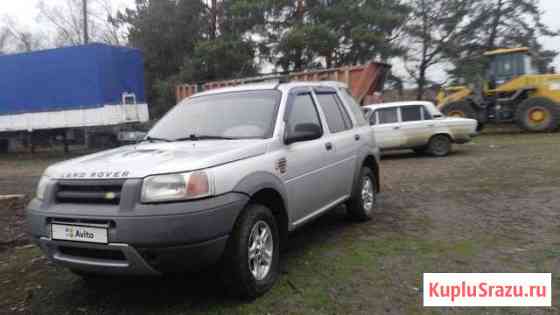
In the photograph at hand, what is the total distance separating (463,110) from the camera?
16.9 metres

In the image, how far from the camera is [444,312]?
316 cm

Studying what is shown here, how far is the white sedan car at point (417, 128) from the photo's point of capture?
1164 centimetres

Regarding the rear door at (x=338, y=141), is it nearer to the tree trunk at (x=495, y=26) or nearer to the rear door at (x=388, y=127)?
the rear door at (x=388, y=127)

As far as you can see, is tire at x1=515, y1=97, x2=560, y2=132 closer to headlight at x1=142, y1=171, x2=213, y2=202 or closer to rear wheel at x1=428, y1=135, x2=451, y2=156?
rear wheel at x1=428, y1=135, x2=451, y2=156

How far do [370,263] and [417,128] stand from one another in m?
8.33

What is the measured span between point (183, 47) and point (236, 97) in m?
20.3

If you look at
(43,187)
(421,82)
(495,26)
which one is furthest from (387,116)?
(495,26)

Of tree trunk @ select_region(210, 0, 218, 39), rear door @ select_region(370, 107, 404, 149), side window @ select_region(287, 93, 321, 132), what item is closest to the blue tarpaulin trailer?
tree trunk @ select_region(210, 0, 218, 39)

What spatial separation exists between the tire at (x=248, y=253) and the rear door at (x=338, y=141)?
1.18 m

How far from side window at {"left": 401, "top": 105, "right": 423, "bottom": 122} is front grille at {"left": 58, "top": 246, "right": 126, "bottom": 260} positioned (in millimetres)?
10080

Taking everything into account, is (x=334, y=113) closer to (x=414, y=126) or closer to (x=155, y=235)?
(x=155, y=235)

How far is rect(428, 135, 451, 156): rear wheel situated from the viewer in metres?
11.8

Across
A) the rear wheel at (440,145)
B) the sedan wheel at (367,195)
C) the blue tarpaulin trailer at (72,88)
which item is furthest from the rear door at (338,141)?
the blue tarpaulin trailer at (72,88)

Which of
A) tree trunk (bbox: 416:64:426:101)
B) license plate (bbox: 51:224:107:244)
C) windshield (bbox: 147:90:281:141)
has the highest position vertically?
tree trunk (bbox: 416:64:426:101)
